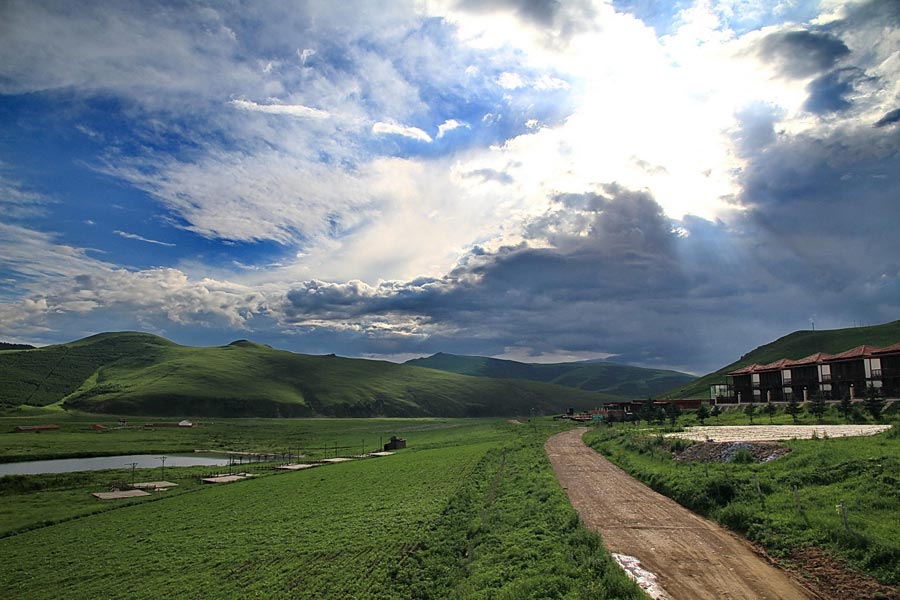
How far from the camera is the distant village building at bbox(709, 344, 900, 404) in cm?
7719

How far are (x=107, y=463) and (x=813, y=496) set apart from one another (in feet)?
318

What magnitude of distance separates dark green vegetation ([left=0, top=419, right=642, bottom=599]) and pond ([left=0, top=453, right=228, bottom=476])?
39.2m

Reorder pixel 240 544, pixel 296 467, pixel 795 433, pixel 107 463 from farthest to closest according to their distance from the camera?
pixel 107 463, pixel 296 467, pixel 795 433, pixel 240 544

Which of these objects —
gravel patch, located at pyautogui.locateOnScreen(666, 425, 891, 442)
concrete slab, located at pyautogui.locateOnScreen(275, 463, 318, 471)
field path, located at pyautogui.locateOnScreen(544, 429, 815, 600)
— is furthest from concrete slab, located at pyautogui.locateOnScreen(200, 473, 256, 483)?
gravel patch, located at pyautogui.locateOnScreen(666, 425, 891, 442)

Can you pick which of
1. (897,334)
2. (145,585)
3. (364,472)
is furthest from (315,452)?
(897,334)

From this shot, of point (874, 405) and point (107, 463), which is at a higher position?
point (874, 405)

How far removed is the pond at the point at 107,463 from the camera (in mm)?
74819

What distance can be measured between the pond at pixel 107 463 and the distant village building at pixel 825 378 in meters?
96.9

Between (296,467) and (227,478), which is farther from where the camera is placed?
(296,467)

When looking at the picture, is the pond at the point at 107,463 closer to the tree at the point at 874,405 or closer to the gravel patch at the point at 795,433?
the gravel patch at the point at 795,433

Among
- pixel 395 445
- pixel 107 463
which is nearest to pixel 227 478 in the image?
pixel 107 463

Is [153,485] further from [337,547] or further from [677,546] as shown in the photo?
[677,546]

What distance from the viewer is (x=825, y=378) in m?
88.8

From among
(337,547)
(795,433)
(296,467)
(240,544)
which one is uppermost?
(795,433)
